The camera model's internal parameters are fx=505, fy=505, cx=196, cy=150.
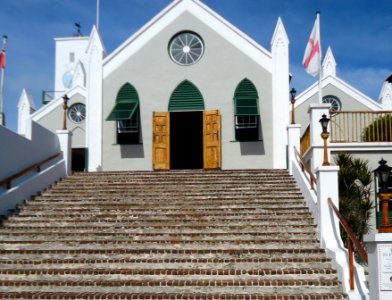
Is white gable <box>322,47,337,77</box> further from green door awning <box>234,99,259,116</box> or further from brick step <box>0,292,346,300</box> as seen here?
brick step <box>0,292,346,300</box>

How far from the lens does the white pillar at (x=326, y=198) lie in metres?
Answer: 10.1

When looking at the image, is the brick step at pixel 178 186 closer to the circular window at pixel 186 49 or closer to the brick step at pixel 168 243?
the brick step at pixel 168 243

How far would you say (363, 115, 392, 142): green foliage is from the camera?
14741 mm

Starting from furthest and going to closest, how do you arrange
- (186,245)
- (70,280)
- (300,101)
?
(300,101) < (186,245) < (70,280)

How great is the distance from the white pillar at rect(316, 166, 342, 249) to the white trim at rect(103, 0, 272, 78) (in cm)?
952

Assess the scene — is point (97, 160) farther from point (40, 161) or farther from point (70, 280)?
point (70, 280)

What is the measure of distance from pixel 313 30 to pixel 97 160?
30.5ft

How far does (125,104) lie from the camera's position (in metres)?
19.5

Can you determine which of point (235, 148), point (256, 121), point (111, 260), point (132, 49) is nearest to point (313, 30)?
point (256, 121)

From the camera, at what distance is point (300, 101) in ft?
83.6

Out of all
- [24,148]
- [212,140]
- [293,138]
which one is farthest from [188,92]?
[24,148]

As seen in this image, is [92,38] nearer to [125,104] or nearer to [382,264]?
[125,104]

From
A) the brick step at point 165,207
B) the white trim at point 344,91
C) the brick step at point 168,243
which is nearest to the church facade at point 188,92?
the brick step at point 165,207

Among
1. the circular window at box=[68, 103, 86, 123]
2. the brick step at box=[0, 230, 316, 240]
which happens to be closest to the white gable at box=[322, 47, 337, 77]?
the circular window at box=[68, 103, 86, 123]
